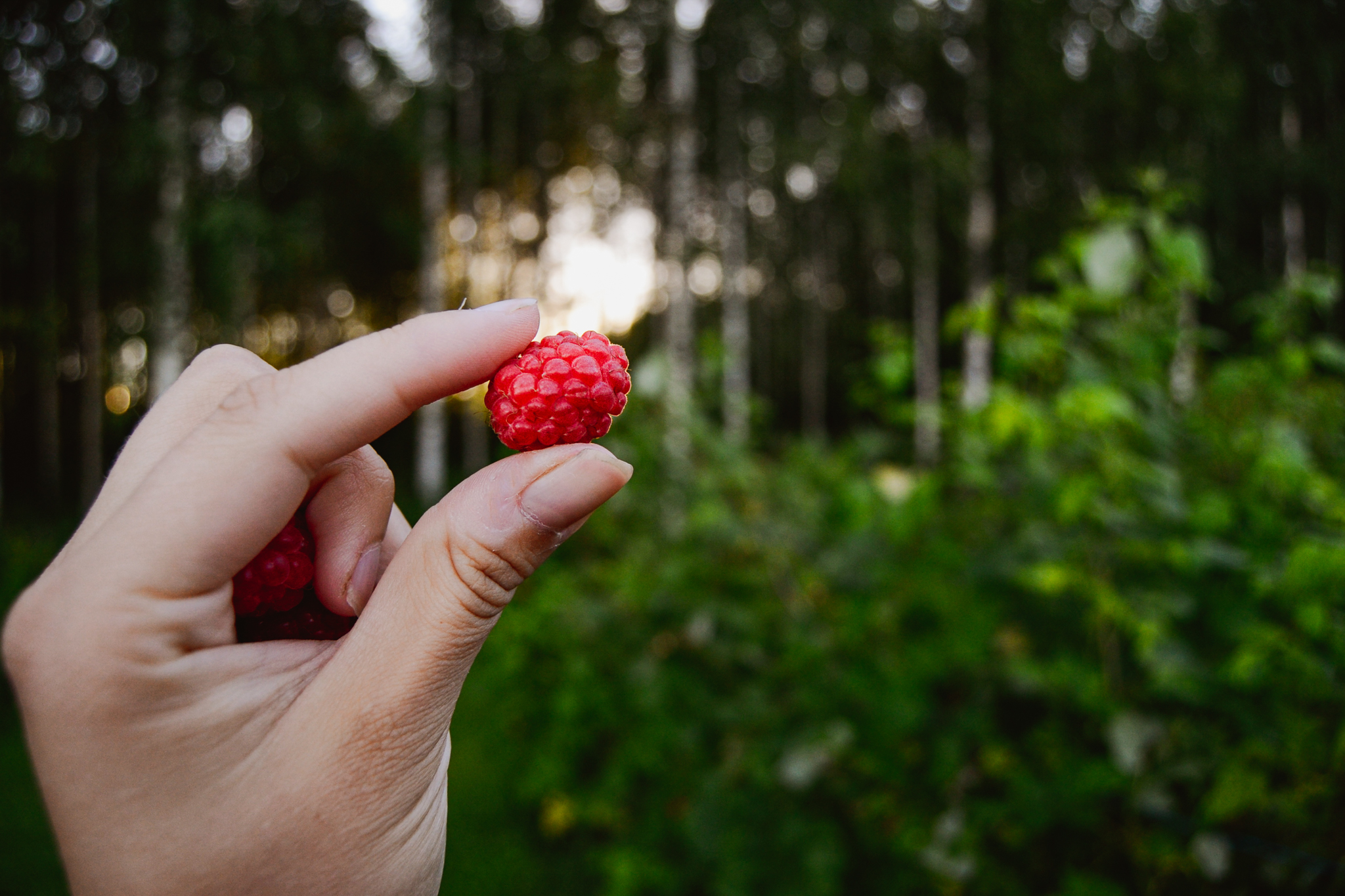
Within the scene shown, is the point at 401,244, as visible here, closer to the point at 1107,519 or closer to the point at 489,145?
the point at 489,145

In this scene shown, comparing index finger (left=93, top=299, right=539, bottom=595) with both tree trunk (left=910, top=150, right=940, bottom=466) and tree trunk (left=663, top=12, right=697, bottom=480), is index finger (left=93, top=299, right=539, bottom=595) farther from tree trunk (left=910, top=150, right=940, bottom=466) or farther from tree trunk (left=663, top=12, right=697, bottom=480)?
tree trunk (left=910, top=150, right=940, bottom=466)

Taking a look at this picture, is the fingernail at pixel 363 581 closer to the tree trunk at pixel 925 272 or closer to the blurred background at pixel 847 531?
the blurred background at pixel 847 531

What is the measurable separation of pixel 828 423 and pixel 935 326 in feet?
34.0

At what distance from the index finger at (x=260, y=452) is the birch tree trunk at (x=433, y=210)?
9328 millimetres

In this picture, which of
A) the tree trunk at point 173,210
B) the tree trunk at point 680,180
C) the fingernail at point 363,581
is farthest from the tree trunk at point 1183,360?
the tree trunk at point 173,210

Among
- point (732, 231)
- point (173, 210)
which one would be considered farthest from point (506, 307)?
point (732, 231)

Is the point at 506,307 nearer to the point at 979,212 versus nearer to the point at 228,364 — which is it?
the point at 228,364

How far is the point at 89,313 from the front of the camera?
9.82 m

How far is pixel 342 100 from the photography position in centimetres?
1020

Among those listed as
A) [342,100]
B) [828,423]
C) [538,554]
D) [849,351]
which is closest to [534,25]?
[342,100]

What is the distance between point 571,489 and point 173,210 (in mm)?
8116

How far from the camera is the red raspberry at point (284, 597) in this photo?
858mm

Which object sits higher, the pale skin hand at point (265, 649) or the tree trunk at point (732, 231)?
the tree trunk at point (732, 231)

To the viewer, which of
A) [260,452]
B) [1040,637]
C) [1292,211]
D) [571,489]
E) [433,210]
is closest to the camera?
[260,452]
